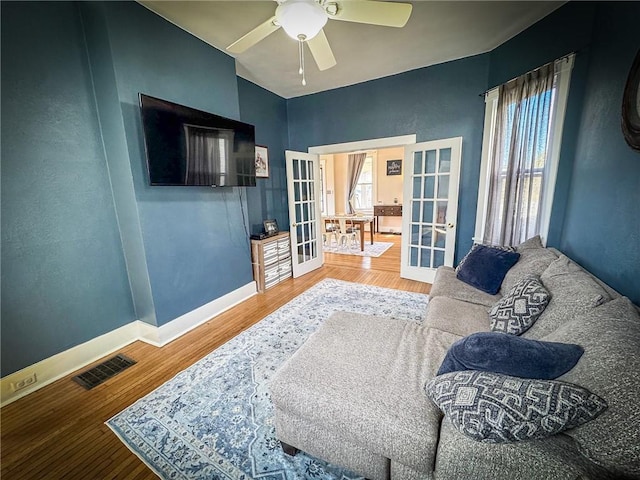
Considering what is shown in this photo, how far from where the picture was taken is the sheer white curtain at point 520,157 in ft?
7.39

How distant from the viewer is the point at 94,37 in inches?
76.3

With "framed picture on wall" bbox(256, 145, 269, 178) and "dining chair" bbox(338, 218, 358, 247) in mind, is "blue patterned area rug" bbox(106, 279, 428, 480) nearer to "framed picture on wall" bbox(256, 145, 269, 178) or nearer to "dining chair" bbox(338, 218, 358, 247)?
"framed picture on wall" bbox(256, 145, 269, 178)

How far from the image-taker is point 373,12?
65.5 inches

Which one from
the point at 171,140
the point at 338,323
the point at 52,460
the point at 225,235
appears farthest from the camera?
the point at 225,235

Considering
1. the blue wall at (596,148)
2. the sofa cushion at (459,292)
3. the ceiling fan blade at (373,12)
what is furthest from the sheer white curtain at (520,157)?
the ceiling fan blade at (373,12)

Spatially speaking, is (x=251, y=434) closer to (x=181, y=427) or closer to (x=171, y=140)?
(x=181, y=427)

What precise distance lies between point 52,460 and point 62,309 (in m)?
1.05

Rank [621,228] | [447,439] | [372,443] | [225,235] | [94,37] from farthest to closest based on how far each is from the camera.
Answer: [225,235] < [94,37] < [621,228] < [372,443] < [447,439]

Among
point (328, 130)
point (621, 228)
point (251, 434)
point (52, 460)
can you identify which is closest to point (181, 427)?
point (251, 434)

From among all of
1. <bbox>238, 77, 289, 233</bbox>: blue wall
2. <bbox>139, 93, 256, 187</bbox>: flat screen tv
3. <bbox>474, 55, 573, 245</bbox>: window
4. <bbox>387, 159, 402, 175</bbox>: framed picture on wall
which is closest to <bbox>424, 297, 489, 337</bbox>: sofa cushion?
<bbox>474, 55, 573, 245</bbox>: window

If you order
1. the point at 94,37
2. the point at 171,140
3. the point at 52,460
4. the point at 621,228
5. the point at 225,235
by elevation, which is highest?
the point at 94,37

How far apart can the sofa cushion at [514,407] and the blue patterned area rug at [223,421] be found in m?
0.76

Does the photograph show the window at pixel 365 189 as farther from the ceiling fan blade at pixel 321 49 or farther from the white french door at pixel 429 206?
the ceiling fan blade at pixel 321 49

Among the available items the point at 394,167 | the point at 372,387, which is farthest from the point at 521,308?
the point at 394,167
